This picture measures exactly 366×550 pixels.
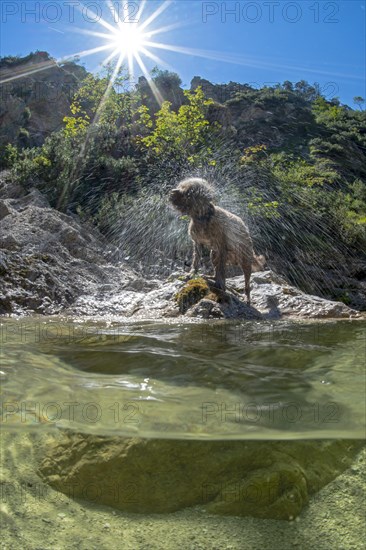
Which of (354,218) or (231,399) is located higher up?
(354,218)

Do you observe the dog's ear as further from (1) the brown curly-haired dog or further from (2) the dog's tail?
(2) the dog's tail

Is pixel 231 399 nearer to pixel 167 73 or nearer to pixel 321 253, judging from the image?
pixel 321 253

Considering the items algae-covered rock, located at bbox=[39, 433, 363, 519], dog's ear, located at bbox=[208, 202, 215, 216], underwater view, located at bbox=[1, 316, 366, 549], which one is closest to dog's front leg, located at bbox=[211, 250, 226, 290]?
dog's ear, located at bbox=[208, 202, 215, 216]

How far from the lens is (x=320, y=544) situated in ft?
7.17

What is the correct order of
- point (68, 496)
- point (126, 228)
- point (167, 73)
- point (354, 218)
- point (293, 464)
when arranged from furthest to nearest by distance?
point (167, 73) < point (354, 218) < point (126, 228) < point (293, 464) < point (68, 496)

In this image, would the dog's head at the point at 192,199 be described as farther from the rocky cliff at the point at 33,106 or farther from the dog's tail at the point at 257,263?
the rocky cliff at the point at 33,106

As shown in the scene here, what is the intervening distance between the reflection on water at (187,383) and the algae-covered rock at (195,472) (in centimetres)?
8

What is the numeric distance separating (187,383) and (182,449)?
2.25 feet

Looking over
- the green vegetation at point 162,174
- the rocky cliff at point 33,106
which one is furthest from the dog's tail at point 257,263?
the rocky cliff at point 33,106

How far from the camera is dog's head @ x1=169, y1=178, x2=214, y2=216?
6.66 meters

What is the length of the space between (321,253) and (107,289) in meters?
8.85

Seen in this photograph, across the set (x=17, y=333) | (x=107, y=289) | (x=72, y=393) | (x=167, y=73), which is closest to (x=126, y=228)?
(x=107, y=289)

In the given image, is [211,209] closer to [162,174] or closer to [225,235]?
[225,235]

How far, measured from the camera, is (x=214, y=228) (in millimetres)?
6777
